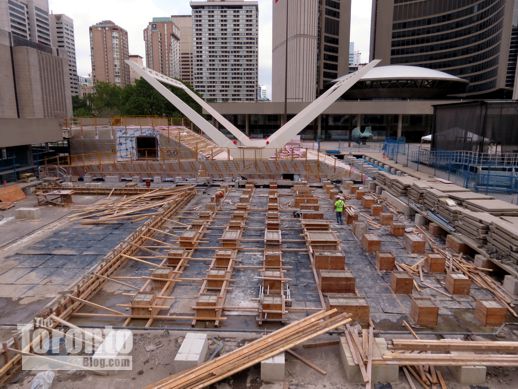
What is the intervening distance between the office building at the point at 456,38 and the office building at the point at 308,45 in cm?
1189

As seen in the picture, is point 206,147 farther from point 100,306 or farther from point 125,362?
point 125,362

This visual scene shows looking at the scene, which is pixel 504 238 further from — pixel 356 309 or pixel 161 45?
pixel 161 45

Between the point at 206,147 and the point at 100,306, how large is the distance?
88.4 feet

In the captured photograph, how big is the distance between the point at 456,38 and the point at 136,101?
259 ft

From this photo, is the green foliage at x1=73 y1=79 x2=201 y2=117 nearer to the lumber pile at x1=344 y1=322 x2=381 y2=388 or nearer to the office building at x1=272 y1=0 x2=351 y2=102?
the office building at x1=272 y1=0 x2=351 y2=102

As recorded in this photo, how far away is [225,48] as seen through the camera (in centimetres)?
16988

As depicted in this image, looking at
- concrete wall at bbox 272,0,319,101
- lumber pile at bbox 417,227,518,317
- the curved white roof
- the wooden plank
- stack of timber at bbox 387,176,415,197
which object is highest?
concrete wall at bbox 272,0,319,101

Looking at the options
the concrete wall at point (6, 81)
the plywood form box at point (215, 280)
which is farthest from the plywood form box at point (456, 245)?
the concrete wall at point (6, 81)

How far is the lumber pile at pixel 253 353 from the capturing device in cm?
659

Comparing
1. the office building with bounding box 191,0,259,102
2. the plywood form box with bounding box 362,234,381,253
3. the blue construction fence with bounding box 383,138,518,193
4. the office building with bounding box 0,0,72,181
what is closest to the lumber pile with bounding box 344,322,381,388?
the plywood form box with bounding box 362,234,381,253

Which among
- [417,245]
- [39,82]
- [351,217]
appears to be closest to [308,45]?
[39,82]

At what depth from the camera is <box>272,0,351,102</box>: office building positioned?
80.3 m

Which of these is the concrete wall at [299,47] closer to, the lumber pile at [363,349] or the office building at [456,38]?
the office building at [456,38]

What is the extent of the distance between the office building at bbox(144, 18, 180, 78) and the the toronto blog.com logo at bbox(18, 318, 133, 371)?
166 meters
